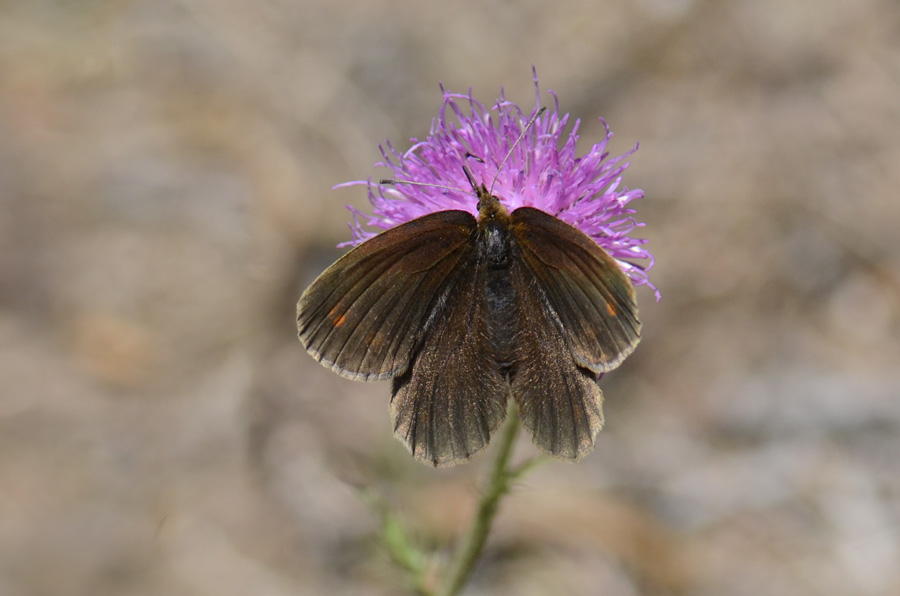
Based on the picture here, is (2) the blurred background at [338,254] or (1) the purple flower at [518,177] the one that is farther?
(2) the blurred background at [338,254]

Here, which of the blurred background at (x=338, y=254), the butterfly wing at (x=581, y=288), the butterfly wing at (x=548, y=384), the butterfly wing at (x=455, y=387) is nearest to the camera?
the butterfly wing at (x=581, y=288)

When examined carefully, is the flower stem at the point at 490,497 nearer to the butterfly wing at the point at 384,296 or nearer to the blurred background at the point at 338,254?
the butterfly wing at the point at 384,296

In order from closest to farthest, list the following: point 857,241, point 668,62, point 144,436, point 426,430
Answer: point 426,430, point 857,241, point 144,436, point 668,62

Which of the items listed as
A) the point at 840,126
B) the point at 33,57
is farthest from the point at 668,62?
the point at 33,57

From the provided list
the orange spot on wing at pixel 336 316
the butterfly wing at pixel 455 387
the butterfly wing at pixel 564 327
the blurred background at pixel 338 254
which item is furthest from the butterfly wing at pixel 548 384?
the blurred background at pixel 338 254

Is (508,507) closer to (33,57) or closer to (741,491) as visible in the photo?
(741,491)
